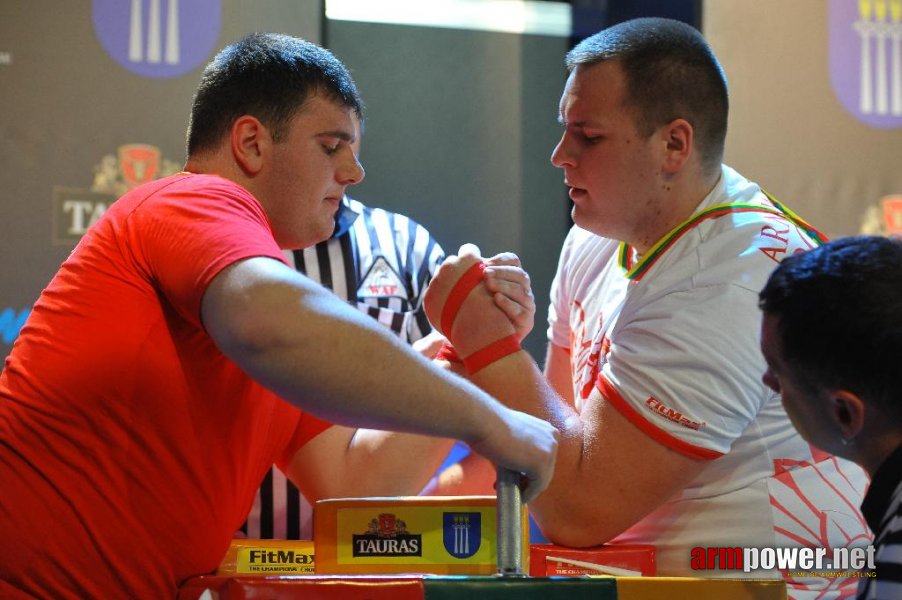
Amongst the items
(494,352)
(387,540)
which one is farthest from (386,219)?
(387,540)

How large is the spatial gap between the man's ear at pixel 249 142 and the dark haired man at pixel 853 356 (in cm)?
73

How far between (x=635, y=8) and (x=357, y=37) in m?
0.82

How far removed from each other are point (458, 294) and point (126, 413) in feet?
A: 2.17

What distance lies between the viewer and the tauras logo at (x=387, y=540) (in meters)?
1.37

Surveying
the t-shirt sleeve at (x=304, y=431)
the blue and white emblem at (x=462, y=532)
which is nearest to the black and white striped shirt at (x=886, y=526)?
Answer: the blue and white emblem at (x=462, y=532)

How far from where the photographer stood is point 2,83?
2.54 metres

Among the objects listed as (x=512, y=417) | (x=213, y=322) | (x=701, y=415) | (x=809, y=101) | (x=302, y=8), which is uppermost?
(x=302, y=8)

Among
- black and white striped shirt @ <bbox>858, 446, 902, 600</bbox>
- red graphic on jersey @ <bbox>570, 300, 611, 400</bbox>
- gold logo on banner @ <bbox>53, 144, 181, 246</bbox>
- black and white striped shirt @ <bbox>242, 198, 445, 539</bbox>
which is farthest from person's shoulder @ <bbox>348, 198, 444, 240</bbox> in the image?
black and white striped shirt @ <bbox>858, 446, 902, 600</bbox>

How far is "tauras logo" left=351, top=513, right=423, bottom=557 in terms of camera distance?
4.48ft

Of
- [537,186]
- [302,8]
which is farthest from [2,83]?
[537,186]

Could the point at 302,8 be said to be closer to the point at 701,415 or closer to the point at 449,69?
the point at 449,69

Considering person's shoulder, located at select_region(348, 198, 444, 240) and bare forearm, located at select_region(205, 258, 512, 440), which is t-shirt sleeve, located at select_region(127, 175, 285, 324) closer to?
bare forearm, located at select_region(205, 258, 512, 440)

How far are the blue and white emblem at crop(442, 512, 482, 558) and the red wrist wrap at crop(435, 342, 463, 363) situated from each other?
0.47 meters

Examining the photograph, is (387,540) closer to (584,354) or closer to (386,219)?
(584,354)
